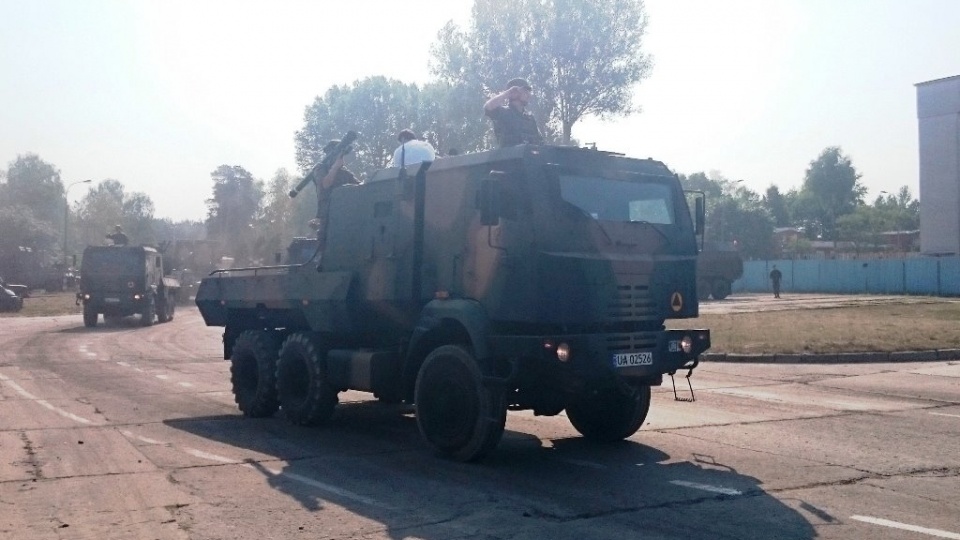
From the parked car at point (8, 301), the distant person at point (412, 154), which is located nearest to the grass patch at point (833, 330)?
the distant person at point (412, 154)

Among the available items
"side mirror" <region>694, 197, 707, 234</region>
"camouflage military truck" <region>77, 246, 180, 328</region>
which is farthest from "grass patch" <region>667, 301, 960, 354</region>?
"camouflage military truck" <region>77, 246, 180, 328</region>

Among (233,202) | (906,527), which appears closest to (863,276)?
(233,202)

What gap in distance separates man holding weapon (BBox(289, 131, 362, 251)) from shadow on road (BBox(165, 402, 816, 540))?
8.05 ft

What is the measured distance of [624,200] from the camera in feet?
30.9

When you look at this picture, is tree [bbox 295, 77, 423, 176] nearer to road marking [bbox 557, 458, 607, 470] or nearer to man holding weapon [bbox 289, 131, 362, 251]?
man holding weapon [bbox 289, 131, 362, 251]

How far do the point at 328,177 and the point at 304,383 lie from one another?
244 cm

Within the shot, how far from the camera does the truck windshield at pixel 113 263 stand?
33.8 metres

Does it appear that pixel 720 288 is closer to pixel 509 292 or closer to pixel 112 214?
pixel 509 292

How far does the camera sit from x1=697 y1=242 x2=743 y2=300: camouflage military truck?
48812 millimetres

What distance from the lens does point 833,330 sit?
22953mm

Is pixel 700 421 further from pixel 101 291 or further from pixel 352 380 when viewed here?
pixel 101 291

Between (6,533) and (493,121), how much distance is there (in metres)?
5.81

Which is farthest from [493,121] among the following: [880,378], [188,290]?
[188,290]

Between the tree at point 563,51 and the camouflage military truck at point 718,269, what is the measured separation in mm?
9803
